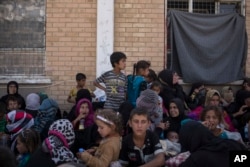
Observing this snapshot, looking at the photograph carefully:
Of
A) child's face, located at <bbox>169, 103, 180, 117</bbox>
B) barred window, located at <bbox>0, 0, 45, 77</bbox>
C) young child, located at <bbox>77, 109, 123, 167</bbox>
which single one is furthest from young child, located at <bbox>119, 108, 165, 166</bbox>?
barred window, located at <bbox>0, 0, 45, 77</bbox>

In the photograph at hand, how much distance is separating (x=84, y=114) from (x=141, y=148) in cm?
203

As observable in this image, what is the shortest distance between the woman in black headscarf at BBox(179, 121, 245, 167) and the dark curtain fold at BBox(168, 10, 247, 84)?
4.93 metres

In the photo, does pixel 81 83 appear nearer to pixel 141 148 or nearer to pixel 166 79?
pixel 166 79

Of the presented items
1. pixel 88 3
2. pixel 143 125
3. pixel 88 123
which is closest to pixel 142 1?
pixel 88 3

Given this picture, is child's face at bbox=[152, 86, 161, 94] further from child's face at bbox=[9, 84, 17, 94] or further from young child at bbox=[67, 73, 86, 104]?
child's face at bbox=[9, 84, 17, 94]

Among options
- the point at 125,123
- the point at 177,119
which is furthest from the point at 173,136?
the point at 125,123

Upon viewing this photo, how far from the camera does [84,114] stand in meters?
7.24

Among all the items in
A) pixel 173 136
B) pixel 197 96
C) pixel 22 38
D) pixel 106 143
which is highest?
pixel 22 38

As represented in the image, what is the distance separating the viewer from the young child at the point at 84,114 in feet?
23.6

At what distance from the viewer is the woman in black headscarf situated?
14.5 feet

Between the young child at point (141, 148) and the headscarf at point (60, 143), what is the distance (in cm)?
56

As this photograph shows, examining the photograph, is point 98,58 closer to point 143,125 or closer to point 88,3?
point 88,3

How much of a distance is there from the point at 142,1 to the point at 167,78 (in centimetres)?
196

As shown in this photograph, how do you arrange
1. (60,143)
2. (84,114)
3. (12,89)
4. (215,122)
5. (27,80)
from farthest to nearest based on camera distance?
(27,80)
(12,89)
(84,114)
(215,122)
(60,143)
